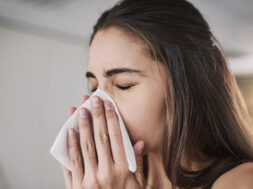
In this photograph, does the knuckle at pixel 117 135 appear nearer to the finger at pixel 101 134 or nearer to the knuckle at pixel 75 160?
the finger at pixel 101 134

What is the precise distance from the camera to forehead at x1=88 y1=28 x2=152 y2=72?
0.76m

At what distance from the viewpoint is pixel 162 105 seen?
2.55 feet

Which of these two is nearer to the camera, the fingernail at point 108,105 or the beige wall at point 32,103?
the fingernail at point 108,105

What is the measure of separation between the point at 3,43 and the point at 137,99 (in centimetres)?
206

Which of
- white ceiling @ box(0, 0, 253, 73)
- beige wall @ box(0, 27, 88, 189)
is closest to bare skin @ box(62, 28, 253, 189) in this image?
white ceiling @ box(0, 0, 253, 73)

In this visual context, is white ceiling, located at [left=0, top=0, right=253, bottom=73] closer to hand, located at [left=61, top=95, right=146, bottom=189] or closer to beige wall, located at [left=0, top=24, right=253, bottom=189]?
beige wall, located at [left=0, top=24, right=253, bottom=189]

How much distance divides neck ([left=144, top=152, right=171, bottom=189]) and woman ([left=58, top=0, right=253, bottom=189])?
4.6 inches

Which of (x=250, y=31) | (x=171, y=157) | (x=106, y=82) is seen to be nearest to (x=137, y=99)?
(x=106, y=82)

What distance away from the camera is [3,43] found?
2.38 m

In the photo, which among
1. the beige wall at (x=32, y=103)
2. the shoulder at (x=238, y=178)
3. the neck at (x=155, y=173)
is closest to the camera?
the shoulder at (x=238, y=178)

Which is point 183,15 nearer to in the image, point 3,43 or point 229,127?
point 229,127

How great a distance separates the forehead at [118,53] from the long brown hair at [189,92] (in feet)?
0.08

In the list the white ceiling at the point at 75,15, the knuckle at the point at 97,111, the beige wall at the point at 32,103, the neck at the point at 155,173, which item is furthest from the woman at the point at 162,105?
the beige wall at the point at 32,103

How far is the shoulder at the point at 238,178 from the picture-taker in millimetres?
632
